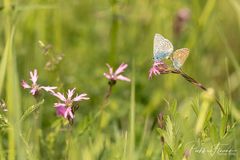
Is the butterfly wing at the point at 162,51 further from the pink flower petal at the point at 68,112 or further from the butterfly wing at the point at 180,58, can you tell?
the pink flower petal at the point at 68,112

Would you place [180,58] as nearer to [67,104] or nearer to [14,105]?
[67,104]

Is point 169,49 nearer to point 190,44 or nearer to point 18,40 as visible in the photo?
point 190,44

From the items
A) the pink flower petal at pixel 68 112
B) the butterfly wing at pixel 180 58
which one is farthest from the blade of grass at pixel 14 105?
the butterfly wing at pixel 180 58

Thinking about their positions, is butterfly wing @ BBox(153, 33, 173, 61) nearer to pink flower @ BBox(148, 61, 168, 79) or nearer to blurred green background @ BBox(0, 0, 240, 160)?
pink flower @ BBox(148, 61, 168, 79)

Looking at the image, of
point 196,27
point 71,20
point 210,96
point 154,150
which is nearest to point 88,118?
point 154,150

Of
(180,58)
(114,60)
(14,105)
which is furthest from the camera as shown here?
(114,60)

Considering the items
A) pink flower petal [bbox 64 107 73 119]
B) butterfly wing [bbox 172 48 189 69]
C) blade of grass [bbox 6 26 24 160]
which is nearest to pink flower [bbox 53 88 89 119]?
pink flower petal [bbox 64 107 73 119]

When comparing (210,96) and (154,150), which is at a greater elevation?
(210,96)

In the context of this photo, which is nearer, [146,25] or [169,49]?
[169,49]

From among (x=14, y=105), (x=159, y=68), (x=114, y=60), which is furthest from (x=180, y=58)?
(x=114, y=60)
